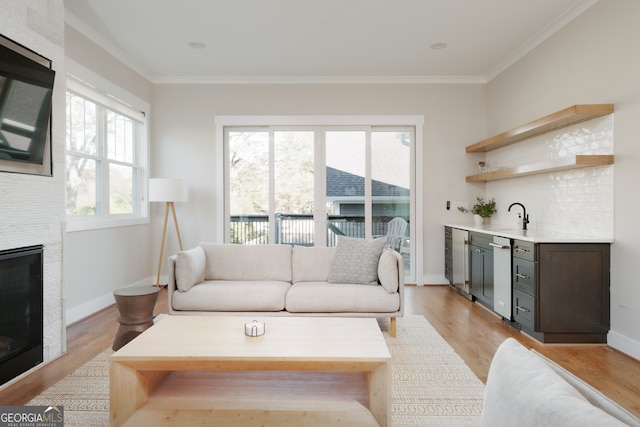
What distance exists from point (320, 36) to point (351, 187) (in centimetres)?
207

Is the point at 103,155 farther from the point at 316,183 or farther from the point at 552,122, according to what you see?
the point at 552,122

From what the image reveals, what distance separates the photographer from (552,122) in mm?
3260

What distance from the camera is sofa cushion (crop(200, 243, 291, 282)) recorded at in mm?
3457

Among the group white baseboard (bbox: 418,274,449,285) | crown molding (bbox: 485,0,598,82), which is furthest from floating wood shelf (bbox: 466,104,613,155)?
white baseboard (bbox: 418,274,449,285)

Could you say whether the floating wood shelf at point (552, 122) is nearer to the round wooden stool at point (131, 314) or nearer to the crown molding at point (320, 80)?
the crown molding at point (320, 80)

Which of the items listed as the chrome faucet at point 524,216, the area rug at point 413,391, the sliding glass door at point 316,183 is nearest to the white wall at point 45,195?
the area rug at point 413,391

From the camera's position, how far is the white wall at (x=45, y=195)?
88.8 inches

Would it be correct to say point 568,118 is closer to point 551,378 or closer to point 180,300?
point 551,378

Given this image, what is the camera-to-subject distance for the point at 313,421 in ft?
5.16

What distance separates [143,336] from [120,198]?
3.02 metres

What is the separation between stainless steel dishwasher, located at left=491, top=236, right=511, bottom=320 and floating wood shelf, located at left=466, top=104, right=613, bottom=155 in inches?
44.8

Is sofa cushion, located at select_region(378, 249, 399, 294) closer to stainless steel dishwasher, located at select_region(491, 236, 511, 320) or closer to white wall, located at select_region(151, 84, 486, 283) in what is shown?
stainless steel dishwasher, located at select_region(491, 236, 511, 320)

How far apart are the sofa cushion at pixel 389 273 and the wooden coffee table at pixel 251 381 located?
42.7 inches

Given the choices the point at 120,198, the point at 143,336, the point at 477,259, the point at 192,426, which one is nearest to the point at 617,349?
the point at 477,259
